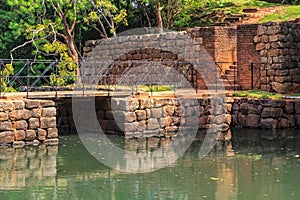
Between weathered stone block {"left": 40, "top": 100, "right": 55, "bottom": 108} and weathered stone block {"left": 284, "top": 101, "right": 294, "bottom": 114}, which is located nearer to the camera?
weathered stone block {"left": 40, "top": 100, "right": 55, "bottom": 108}

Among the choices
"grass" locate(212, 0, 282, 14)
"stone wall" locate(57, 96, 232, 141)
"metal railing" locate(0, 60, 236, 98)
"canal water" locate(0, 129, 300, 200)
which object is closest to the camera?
"canal water" locate(0, 129, 300, 200)

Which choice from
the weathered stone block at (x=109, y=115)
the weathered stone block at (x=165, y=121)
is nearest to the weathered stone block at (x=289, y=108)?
the weathered stone block at (x=165, y=121)

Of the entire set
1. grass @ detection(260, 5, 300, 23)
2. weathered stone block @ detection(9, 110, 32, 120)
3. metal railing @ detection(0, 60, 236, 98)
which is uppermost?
grass @ detection(260, 5, 300, 23)

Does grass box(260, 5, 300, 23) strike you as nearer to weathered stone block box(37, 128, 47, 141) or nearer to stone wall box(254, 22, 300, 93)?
stone wall box(254, 22, 300, 93)

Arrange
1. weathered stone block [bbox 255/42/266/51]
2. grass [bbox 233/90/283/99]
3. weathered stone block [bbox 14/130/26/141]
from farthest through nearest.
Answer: weathered stone block [bbox 255/42/266/51], grass [bbox 233/90/283/99], weathered stone block [bbox 14/130/26/141]

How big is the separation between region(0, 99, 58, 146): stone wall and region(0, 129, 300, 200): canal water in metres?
0.32

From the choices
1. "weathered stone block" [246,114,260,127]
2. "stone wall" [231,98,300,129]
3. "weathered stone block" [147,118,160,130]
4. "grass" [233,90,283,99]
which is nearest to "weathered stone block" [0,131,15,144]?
"weathered stone block" [147,118,160,130]

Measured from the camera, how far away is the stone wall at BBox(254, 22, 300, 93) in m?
20.6

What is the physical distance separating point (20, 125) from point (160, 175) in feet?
14.4

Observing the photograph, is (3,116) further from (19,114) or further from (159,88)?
(159,88)

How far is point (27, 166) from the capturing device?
13727mm

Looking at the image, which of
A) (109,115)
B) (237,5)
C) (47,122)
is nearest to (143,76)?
(109,115)

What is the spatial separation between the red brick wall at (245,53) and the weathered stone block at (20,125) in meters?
8.41

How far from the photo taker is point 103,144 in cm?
1642
